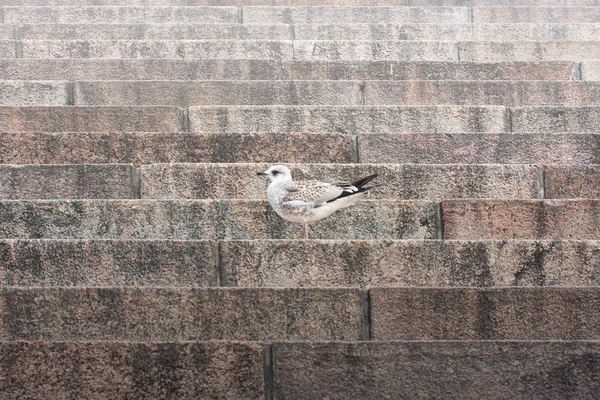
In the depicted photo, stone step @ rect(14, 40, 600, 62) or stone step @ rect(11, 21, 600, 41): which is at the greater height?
stone step @ rect(11, 21, 600, 41)

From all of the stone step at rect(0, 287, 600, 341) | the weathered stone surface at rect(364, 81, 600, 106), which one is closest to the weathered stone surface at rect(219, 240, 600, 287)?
the stone step at rect(0, 287, 600, 341)

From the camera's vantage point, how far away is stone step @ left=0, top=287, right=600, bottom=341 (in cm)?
526

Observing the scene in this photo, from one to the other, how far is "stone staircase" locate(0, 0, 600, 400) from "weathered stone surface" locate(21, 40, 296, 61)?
2 centimetres

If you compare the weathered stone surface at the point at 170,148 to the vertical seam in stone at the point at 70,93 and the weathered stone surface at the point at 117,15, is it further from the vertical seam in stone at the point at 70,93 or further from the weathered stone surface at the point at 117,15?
the weathered stone surface at the point at 117,15

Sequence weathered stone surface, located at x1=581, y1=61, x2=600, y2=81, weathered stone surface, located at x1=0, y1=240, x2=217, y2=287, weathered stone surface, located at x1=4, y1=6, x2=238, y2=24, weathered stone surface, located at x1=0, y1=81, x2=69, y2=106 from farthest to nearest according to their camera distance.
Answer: weathered stone surface, located at x1=4, y1=6, x2=238, y2=24 < weathered stone surface, located at x1=581, y1=61, x2=600, y2=81 < weathered stone surface, located at x1=0, y1=81, x2=69, y2=106 < weathered stone surface, located at x1=0, y1=240, x2=217, y2=287

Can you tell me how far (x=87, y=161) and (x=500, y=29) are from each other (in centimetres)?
605

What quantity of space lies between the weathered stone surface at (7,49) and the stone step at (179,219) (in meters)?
4.25

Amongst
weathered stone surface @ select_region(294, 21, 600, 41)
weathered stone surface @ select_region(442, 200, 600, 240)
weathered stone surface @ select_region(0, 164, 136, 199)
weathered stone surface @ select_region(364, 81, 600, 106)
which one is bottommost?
weathered stone surface @ select_region(442, 200, 600, 240)

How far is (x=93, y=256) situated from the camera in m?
5.72

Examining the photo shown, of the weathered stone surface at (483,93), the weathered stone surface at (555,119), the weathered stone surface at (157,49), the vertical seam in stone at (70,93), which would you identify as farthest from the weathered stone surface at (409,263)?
the weathered stone surface at (157,49)

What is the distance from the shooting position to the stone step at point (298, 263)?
225 inches

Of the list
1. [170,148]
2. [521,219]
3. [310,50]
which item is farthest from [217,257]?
[310,50]

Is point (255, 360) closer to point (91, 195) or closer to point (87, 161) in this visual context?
point (91, 195)

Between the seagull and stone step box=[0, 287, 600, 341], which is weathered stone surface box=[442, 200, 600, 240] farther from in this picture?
stone step box=[0, 287, 600, 341]
